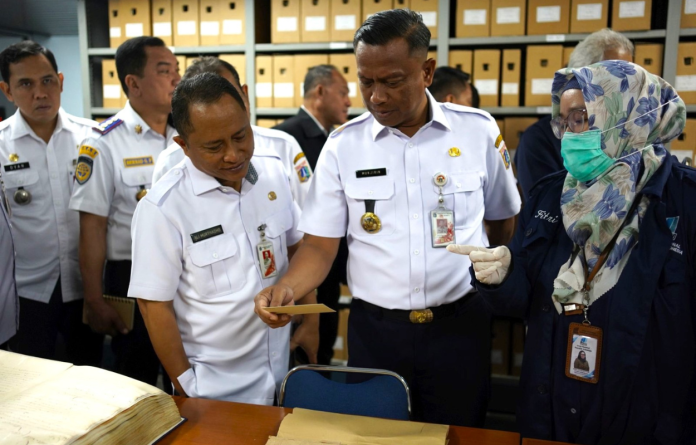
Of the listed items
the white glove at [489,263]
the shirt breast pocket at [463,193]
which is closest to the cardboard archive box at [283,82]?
the shirt breast pocket at [463,193]

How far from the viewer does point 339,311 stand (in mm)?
3490

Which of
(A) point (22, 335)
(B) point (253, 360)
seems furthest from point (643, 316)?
(A) point (22, 335)

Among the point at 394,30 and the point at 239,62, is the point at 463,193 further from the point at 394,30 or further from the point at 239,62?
the point at 239,62

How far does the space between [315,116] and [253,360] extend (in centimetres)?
202

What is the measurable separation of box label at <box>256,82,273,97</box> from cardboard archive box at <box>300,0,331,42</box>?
380 millimetres

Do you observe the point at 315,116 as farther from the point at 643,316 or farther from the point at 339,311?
the point at 643,316

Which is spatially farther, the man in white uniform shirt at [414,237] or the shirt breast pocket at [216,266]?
the man in white uniform shirt at [414,237]

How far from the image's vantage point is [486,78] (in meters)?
3.29

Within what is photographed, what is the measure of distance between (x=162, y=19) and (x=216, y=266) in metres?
2.79

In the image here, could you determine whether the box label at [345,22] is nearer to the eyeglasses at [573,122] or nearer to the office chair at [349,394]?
the eyeglasses at [573,122]

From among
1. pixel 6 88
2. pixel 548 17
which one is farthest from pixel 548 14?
pixel 6 88

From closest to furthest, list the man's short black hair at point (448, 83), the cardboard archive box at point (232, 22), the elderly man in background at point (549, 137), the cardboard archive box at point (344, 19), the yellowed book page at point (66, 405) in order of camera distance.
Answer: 1. the yellowed book page at point (66, 405)
2. the elderly man in background at point (549, 137)
3. the man's short black hair at point (448, 83)
4. the cardboard archive box at point (344, 19)
5. the cardboard archive box at point (232, 22)

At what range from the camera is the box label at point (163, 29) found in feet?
12.2

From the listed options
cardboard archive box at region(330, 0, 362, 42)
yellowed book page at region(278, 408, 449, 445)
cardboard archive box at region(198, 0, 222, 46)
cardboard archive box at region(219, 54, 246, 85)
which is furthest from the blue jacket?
cardboard archive box at region(198, 0, 222, 46)
